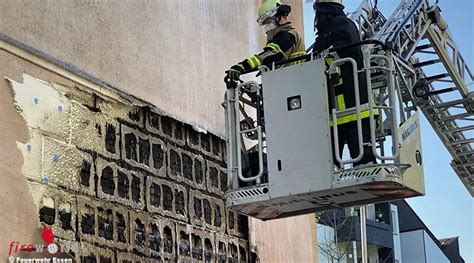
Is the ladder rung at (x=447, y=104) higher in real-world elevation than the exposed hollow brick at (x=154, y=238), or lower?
higher

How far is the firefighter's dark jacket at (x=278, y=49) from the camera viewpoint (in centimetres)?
667

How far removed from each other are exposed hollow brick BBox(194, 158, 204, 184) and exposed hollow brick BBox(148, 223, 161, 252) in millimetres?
1108

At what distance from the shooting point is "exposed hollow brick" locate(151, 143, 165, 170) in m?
8.05

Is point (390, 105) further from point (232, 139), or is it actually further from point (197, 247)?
point (197, 247)

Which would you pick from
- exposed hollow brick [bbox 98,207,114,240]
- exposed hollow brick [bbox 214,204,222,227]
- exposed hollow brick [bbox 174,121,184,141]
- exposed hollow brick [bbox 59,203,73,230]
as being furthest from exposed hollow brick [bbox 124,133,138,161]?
exposed hollow brick [bbox 214,204,222,227]

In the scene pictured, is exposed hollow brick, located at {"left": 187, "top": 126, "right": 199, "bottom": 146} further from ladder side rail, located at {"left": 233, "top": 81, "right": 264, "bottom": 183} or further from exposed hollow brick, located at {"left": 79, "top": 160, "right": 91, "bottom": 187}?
ladder side rail, located at {"left": 233, "top": 81, "right": 264, "bottom": 183}

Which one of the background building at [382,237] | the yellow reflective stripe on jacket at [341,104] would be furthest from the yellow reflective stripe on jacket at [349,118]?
the background building at [382,237]

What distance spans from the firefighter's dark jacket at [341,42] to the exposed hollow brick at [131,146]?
2.16m

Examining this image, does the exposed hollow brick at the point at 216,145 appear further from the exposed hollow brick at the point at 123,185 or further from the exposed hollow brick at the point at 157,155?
the exposed hollow brick at the point at 123,185

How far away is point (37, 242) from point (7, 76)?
1.38m

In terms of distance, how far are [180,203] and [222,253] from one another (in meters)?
1.09

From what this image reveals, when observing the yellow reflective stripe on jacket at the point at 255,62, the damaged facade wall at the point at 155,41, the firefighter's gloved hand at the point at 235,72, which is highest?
the damaged facade wall at the point at 155,41

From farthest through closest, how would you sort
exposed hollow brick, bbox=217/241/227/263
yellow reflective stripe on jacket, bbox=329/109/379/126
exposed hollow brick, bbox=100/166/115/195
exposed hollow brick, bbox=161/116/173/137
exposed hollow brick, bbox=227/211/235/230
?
exposed hollow brick, bbox=227/211/235/230
exposed hollow brick, bbox=217/241/227/263
exposed hollow brick, bbox=161/116/173/137
exposed hollow brick, bbox=100/166/115/195
yellow reflective stripe on jacket, bbox=329/109/379/126

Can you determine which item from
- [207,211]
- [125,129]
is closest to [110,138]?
[125,129]
